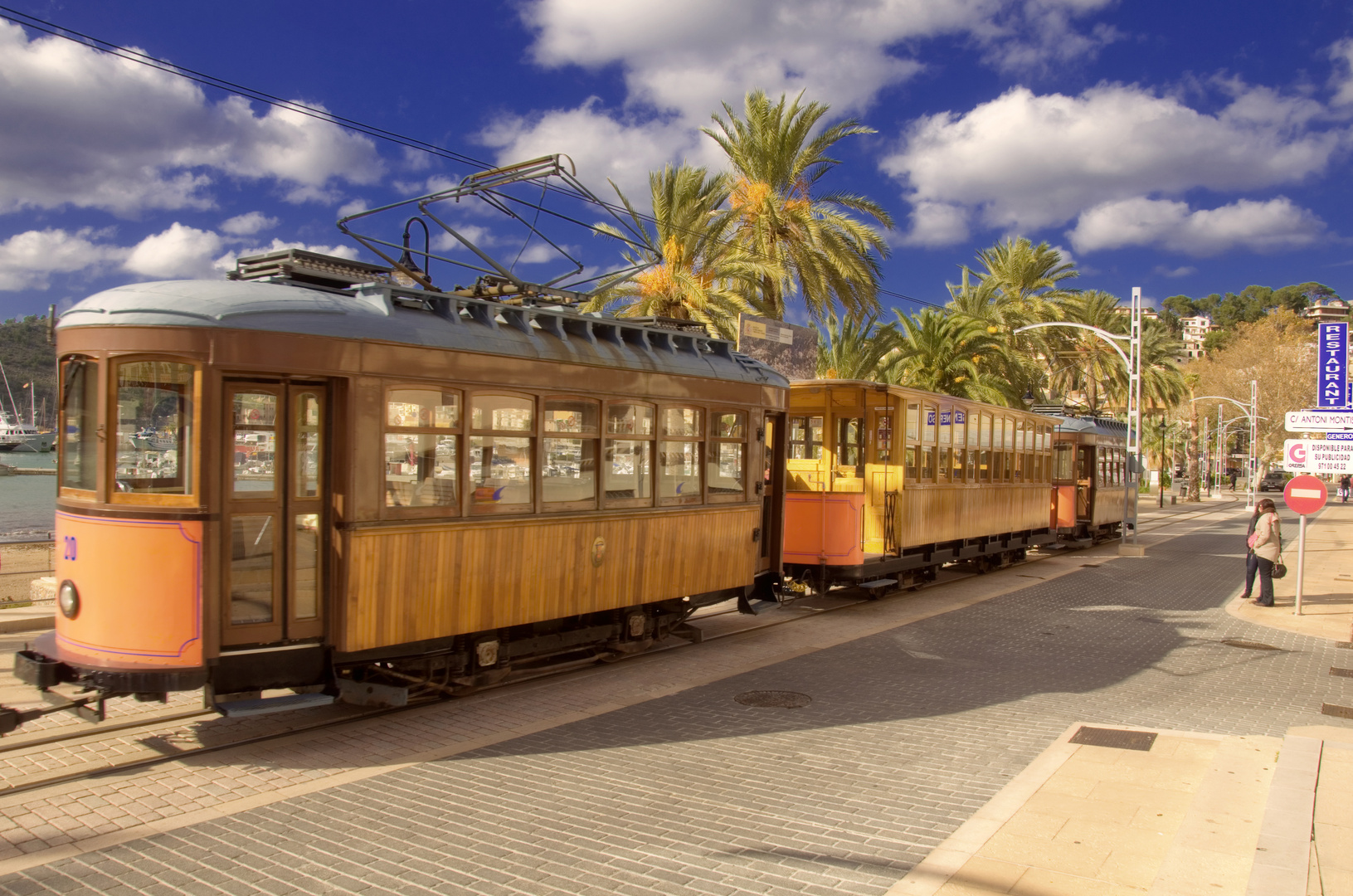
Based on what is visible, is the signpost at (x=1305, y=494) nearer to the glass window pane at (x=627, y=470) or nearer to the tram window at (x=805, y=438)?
the tram window at (x=805, y=438)

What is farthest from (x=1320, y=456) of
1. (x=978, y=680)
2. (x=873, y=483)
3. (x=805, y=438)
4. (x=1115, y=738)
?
(x=1115, y=738)

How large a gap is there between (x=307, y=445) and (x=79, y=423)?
1461 mm

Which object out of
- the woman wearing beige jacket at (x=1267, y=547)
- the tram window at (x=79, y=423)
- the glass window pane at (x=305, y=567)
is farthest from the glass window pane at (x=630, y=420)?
the woman wearing beige jacket at (x=1267, y=547)

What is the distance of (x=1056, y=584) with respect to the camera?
1727 cm

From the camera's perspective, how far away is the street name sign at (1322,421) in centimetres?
1354

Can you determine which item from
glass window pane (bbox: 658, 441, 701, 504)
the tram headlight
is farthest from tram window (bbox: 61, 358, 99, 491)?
glass window pane (bbox: 658, 441, 701, 504)

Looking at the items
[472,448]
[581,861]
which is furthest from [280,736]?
[581,861]

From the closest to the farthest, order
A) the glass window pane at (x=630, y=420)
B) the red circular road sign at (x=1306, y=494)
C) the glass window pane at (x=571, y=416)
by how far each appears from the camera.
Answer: the glass window pane at (x=571, y=416) → the glass window pane at (x=630, y=420) → the red circular road sign at (x=1306, y=494)

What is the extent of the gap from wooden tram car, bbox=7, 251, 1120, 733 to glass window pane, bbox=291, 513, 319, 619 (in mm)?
14

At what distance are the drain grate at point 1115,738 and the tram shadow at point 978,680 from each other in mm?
284

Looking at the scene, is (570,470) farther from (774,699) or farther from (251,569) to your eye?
(251,569)

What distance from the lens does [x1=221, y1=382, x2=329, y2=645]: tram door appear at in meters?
6.43

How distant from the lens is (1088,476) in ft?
80.2

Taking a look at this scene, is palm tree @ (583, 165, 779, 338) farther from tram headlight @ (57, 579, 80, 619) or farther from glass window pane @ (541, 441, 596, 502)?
tram headlight @ (57, 579, 80, 619)
